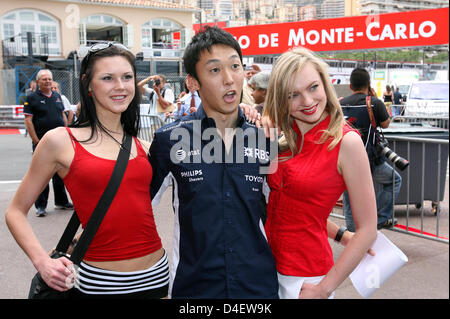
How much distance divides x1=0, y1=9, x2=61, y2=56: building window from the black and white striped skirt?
29658mm

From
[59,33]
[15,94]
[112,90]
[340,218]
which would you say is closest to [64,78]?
[15,94]

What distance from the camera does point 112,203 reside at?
77.7 inches

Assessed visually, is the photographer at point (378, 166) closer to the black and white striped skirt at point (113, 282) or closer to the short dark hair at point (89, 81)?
the black and white striped skirt at point (113, 282)

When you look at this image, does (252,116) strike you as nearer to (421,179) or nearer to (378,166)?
(378,166)

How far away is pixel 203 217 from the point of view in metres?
1.87

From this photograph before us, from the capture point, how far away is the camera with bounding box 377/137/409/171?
4.77 metres

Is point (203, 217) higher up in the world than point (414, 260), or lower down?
higher up

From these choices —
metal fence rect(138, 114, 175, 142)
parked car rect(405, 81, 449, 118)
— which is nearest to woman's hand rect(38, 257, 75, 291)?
metal fence rect(138, 114, 175, 142)

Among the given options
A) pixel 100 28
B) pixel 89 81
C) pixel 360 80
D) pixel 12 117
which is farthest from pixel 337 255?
pixel 100 28

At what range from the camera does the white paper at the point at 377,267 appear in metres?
1.86

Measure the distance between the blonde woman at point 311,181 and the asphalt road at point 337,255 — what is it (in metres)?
0.24

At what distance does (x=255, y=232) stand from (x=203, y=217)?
22 centimetres

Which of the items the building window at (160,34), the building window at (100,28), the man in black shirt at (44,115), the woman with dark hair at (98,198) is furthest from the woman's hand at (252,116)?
the building window at (160,34)
